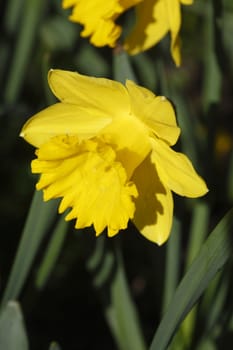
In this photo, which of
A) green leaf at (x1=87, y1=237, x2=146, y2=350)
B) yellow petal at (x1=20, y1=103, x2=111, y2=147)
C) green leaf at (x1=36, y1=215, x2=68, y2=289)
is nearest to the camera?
yellow petal at (x1=20, y1=103, x2=111, y2=147)

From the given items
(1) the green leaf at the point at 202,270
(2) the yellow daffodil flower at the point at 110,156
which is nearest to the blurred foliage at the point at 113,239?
(1) the green leaf at the point at 202,270

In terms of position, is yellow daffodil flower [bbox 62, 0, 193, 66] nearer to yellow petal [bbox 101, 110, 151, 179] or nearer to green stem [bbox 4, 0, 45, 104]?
yellow petal [bbox 101, 110, 151, 179]

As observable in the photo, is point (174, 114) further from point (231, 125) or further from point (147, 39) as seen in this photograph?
point (231, 125)

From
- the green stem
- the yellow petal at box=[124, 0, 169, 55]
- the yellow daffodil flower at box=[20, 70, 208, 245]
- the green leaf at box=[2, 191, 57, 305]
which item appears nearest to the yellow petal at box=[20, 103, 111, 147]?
the yellow daffodil flower at box=[20, 70, 208, 245]

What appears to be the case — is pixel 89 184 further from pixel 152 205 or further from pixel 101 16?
pixel 101 16

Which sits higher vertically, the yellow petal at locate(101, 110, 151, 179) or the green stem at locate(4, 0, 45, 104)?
the yellow petal at locate(101, 110, 151, 179)

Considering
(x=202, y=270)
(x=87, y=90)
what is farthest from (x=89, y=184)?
(x=202, y=270)

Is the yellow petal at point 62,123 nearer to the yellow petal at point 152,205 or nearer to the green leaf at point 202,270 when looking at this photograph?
the yellow petal at point 152,205
